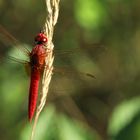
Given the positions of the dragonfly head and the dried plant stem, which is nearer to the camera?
the dried plant stem

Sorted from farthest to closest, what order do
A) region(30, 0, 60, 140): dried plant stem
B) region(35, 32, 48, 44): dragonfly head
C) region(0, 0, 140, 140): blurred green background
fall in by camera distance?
region(0, 0, 140, 140): blurred green background < region(35, 32, 48, 44): dragonfly head < region(30, 0, 60, 140): dried plant stem

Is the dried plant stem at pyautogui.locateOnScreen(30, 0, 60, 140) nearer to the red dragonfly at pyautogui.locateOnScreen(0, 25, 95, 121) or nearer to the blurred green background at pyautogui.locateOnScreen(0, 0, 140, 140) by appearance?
the red dragonfly at pyautogui.locateOnScreen(0, 25, 95, 121)

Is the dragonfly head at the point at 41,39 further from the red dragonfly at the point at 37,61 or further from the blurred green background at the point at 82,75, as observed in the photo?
the blurred green background at the point at 82,75

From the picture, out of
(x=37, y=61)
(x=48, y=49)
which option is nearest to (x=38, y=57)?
(x=37, y=61)

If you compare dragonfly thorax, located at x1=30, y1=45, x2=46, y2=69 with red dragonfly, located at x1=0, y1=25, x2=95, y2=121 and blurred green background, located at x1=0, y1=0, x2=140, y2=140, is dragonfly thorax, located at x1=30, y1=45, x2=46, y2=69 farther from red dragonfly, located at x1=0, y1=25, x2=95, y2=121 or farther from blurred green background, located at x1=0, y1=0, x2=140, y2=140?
blurred green background, located at x1=0, y1=0, x2=140, y2=140

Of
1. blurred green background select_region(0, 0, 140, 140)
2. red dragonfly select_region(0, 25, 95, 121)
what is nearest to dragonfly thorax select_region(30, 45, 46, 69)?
red dragonfly select_region(0, 25, 95, 121)

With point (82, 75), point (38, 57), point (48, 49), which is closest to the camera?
point (48, 49)

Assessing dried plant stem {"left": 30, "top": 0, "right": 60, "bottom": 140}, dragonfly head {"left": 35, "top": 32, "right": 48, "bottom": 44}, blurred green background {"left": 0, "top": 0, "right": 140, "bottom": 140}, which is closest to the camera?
dried plant stem {"left": 30, "top": 0, "right": 60, "bottom": 140}

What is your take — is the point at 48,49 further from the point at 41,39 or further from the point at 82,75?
the point at 82,75

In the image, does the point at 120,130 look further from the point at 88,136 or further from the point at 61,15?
the point at 61,15

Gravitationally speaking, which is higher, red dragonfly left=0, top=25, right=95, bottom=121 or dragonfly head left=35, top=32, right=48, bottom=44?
dragonfly head left=35, top=32, right=48, bottom=44
